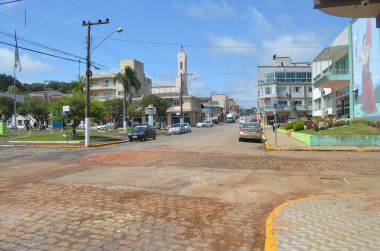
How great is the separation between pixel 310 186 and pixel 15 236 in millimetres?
6673

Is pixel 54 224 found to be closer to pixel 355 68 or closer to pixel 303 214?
pixel 303 214

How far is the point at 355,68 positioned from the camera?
86.6 ft

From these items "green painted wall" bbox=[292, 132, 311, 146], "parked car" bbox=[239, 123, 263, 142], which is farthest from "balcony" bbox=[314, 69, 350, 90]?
"parked car" bbox=[239, 123, 263, 142]

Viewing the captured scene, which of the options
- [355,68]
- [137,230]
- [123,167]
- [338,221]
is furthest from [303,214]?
[355,68]

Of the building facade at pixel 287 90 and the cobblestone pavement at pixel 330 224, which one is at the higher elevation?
the building facade at pixel 287 90

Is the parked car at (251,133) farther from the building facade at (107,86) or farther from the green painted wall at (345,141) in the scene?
the building facade at (107,86)

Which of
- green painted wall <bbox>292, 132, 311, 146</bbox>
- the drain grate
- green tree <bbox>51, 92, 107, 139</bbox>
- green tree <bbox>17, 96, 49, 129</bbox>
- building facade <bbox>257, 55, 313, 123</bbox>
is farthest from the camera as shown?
building facade <bbox>257, 55, 313, 123</bbox>

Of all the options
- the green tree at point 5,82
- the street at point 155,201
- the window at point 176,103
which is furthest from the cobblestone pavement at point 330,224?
the green tree at point 5,82

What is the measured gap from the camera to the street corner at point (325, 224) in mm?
3801

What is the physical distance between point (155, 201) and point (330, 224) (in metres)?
3.34

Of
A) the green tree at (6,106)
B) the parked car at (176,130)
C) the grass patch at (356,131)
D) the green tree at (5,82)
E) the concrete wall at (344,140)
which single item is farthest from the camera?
the green tree at (5,82)

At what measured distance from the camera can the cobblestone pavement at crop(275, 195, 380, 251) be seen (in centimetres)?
379

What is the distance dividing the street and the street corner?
0.30 meters

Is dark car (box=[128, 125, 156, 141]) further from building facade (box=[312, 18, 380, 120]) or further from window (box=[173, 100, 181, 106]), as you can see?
window (box=[173, 100, 181, 106])
